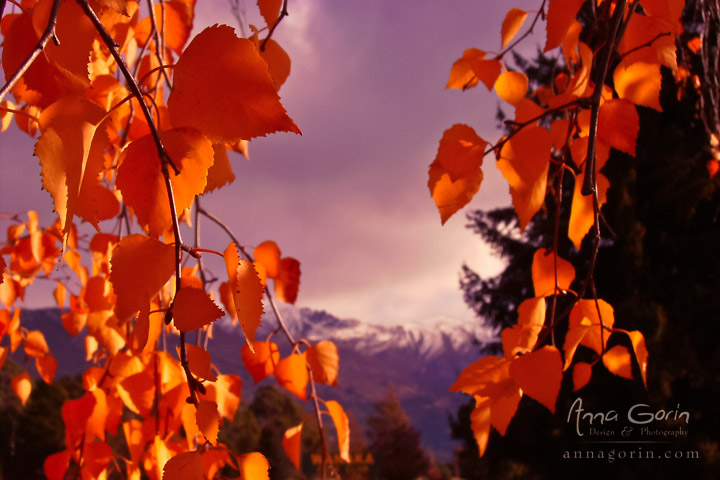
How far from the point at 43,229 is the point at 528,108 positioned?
1119 millimetres

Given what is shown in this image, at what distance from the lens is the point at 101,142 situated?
0.22 meters

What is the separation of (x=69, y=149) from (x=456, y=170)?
0.83ft

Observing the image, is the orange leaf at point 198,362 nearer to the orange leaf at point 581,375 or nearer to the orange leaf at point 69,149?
the orange leaf at point 69,149

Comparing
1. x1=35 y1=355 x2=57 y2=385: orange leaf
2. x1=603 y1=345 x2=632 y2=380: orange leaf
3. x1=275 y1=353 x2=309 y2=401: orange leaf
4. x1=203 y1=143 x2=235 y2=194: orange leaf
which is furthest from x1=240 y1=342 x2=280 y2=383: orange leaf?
x1=35 y1=355 x2=57 y2=385: orange leaf

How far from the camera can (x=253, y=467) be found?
0.31 meters

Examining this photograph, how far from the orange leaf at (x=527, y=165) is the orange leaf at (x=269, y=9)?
7.3 inches

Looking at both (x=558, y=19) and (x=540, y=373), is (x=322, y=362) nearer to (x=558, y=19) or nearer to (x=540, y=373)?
(x=540, y=373)

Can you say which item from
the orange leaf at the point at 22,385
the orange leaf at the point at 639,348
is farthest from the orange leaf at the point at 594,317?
the orange leaf at the point at 22,385

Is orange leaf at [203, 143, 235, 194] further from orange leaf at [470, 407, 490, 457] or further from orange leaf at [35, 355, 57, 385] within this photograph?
orange leaf at [35, 355, 57, 385]

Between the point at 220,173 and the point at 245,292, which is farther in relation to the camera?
the point at 220,173

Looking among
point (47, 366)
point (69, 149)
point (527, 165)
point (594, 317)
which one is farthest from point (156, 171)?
point (47, 366)

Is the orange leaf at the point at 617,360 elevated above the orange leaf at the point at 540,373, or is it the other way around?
the orange leaf at the point at 617,360

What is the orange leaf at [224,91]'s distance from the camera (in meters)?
0.21

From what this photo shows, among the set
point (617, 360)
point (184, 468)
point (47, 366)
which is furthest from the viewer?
point (47, 366)
